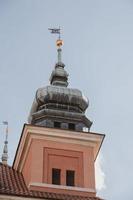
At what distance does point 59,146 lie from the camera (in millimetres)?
24234

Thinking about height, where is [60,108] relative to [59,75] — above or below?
below

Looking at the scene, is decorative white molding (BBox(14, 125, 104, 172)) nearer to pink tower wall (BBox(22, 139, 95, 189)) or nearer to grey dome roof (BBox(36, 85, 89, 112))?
pink tower wall (BBox(22, 139, 95, 189))

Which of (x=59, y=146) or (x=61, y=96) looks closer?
(x=59, y=146)

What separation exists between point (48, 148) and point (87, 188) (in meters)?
2.45

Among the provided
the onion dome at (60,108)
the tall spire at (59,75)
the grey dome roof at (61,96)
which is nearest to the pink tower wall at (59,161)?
the onion dome at (60,108)

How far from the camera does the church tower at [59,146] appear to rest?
23.2 meters

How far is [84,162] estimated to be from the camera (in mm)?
24141

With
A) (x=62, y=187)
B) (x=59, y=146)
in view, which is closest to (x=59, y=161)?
(x=59, y=146)

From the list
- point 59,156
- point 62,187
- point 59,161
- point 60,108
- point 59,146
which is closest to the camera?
point 62,187

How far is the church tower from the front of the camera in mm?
23188

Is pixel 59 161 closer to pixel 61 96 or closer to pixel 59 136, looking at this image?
pixel 59 136

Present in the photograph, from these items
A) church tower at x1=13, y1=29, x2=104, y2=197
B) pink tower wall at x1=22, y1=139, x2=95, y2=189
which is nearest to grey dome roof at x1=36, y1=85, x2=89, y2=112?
church tower at x1=13, y1=29, x2=104, y2=197

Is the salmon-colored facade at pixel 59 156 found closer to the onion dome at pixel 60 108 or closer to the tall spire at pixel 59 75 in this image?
the onion dome at pixel 60 108

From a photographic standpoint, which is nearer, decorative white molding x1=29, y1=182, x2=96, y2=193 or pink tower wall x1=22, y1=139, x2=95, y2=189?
decorative white molding x1=29, y1=182, x2=96, y2=193
